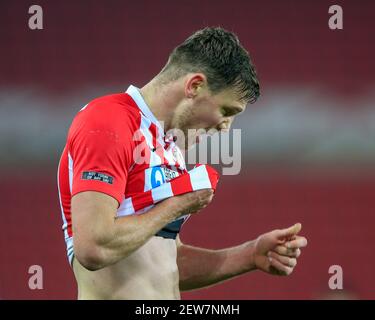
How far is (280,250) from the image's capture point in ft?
6.25

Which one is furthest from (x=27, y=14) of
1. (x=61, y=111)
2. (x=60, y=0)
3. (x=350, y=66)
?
(x=350, y=66)

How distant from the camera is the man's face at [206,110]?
5.75ft

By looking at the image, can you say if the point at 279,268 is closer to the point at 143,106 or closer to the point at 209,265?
the point at 209,265

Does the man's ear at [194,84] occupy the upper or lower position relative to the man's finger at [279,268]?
upper

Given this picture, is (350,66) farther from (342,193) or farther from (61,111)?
(61,111)

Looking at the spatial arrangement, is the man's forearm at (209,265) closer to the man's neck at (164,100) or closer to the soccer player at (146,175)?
the soccer player at (146,175)

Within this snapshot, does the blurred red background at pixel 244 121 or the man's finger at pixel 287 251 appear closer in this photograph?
the man's finger at pixel 287 251

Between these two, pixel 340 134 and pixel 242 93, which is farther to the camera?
pixel 340 134

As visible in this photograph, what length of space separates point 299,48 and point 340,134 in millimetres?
504

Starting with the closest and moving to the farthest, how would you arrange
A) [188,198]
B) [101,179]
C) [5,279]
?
1. [101,179]
2. [188,198]
3. [5,279]

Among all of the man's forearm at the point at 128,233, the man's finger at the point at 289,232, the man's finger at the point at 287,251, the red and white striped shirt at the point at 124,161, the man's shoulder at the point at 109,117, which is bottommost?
the man's finger at the point at 287,251

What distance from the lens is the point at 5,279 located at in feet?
11.7

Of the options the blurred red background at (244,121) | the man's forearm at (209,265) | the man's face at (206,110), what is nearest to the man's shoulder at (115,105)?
the man's face at (206,110)

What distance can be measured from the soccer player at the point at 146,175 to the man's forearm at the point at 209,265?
0.11 m
